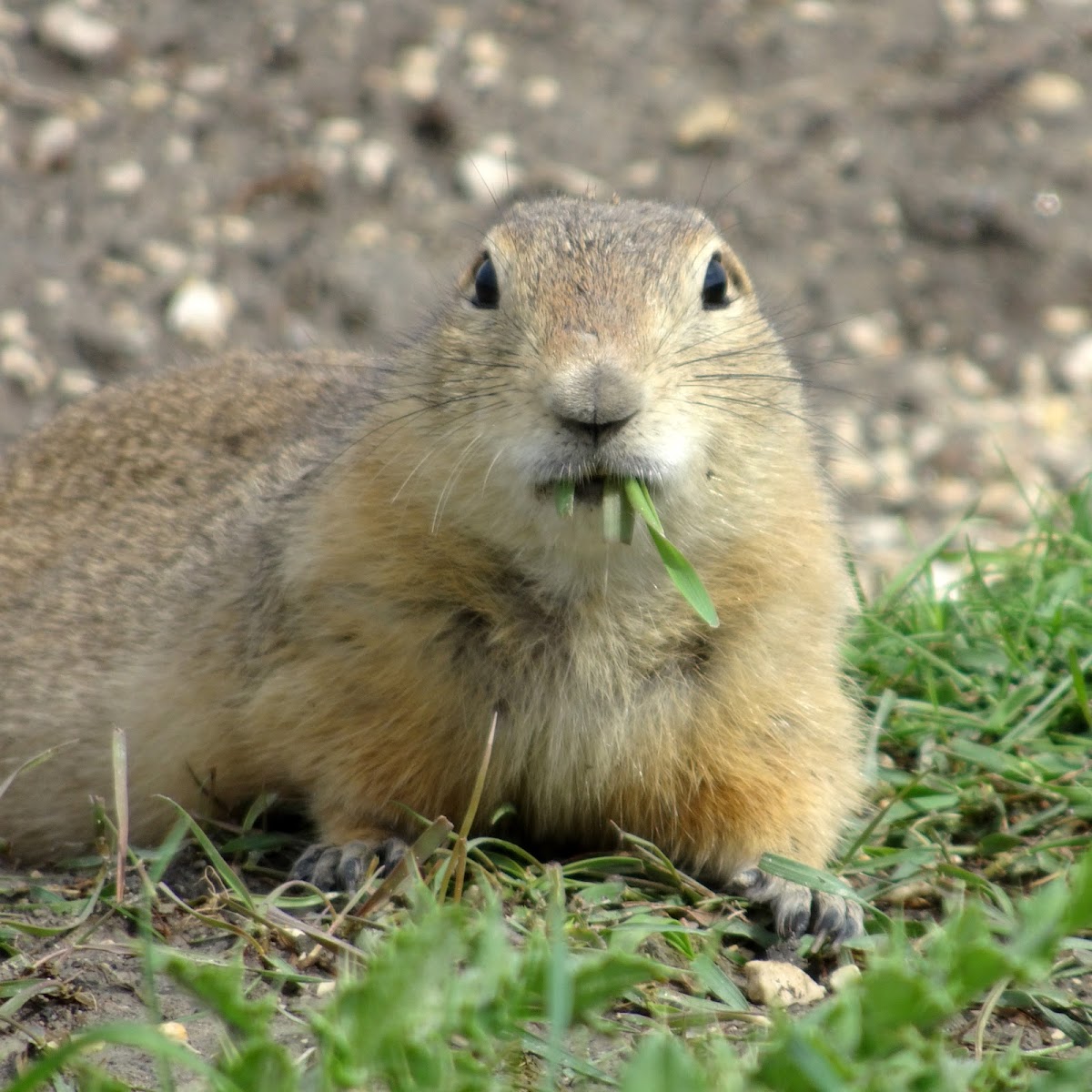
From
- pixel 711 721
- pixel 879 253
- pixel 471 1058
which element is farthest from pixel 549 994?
pixel 879 253

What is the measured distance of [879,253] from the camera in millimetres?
8906

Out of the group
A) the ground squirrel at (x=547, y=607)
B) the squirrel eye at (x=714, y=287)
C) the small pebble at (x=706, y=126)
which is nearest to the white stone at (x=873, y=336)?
the small pebble at (x=706, y=126)

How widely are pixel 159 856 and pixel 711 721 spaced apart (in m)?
1.27

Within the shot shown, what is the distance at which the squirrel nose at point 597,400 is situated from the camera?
3137mm

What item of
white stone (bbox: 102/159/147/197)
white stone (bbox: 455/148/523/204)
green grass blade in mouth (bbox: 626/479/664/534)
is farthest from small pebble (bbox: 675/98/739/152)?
green grass blade in mouth (bbox: 626/479/664/534)

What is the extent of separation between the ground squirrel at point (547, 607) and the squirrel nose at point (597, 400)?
0.07 feet

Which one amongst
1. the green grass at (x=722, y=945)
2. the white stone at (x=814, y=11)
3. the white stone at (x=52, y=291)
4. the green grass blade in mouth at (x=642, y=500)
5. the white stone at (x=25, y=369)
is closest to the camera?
the green grass at (x=722, y=945)

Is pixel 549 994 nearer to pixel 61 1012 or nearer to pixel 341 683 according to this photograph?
pixel 61 1012

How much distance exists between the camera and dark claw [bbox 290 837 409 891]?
12.1 feet

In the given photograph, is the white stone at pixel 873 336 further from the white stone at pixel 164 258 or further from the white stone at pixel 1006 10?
the white stone at pixel 164 258

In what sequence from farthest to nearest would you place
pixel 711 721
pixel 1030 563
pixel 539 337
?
pixel 1030 563, pixel 711 721, pixel 539 337

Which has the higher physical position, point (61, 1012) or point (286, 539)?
point (286, 539)

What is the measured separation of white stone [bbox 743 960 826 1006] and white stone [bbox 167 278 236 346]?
525 cm

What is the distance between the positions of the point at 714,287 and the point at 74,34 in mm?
5782
